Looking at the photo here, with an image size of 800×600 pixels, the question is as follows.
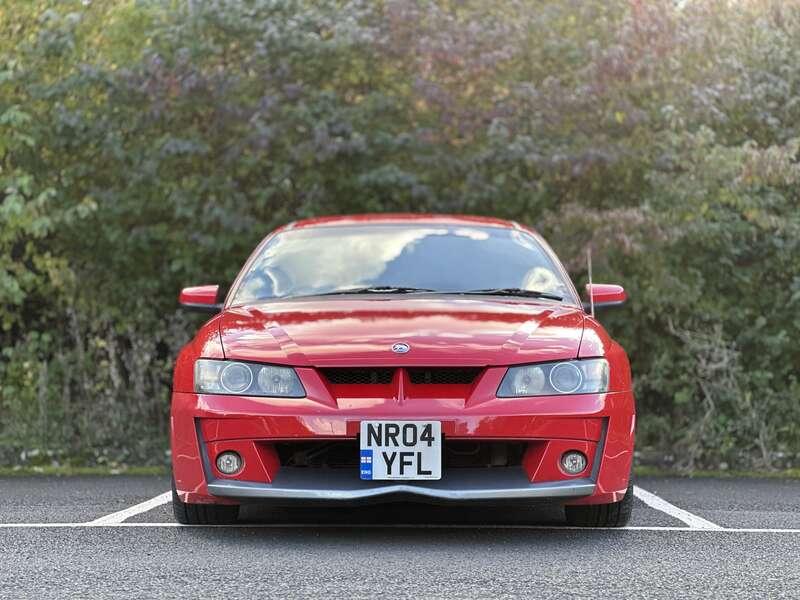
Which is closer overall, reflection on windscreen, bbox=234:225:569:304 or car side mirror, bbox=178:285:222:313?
reflection on windscreen, bbox=234:225:569:304

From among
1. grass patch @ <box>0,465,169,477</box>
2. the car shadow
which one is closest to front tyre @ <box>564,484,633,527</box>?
the car shadow

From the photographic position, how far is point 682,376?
1039cm

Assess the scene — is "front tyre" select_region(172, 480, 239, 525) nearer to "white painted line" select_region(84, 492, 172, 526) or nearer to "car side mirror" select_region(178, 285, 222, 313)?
"white painted line" select_region(84, 492, 172, 526)

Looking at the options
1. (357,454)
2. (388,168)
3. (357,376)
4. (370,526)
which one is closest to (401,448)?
(357,454)

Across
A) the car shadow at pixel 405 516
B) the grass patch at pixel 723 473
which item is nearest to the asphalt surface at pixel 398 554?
the car shadow at pixel 405 516

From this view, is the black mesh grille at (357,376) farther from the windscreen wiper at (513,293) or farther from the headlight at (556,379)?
the windscreen wiper at (513,293)

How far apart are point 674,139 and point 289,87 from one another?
2.93 meters

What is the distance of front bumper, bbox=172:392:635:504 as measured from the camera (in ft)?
19.0

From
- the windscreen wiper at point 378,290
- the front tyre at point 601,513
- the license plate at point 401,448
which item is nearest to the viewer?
the license plate at point 401,448

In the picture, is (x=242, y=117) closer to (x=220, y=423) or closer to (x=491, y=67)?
(x=491, y=67)

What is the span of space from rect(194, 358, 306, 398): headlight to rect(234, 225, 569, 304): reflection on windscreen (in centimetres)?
111

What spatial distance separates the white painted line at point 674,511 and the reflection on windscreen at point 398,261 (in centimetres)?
130

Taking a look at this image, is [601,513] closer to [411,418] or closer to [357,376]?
[411,418]

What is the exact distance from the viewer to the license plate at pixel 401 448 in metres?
5.76
